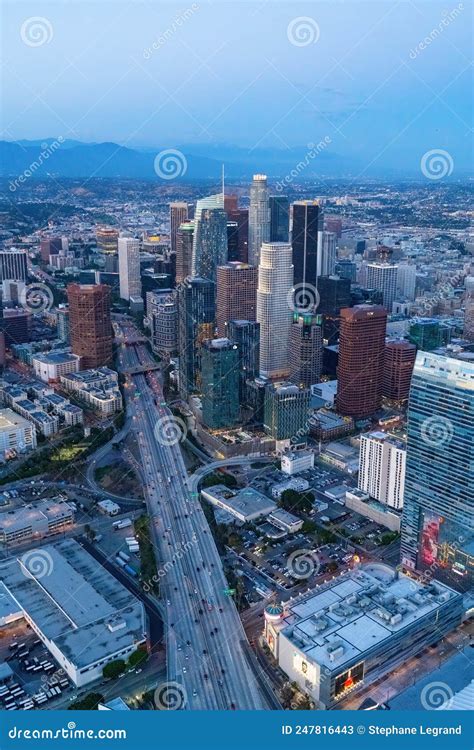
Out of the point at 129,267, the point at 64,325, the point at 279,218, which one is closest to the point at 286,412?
the point at 64,325

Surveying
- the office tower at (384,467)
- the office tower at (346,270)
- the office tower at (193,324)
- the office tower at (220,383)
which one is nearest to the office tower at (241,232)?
the office tower at (346,270)

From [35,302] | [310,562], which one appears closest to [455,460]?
[310,562]

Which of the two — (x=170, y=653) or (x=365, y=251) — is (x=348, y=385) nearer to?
(x=170, y=653)

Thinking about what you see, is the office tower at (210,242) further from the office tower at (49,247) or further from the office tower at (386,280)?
the office tower at (49,247)

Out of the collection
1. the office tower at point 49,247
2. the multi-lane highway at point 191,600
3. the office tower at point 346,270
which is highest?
the office tower at point 49,247

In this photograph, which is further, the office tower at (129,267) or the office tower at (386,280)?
the office tower at (129,267)

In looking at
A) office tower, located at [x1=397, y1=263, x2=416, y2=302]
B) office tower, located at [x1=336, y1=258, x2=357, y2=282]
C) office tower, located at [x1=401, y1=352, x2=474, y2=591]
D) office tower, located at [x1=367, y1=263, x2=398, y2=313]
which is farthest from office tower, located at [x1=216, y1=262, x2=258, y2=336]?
office tower, located at [x1=401, y1=352, x2=474, y2=591]
